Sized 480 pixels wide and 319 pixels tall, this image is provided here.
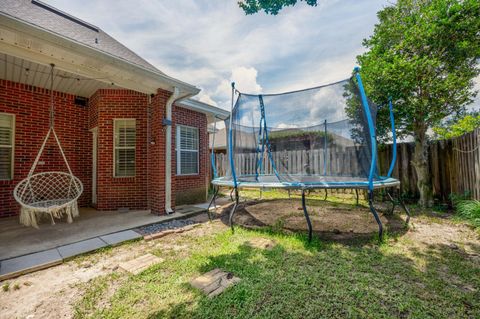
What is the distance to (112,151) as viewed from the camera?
514 centimetres

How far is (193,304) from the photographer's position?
173cm

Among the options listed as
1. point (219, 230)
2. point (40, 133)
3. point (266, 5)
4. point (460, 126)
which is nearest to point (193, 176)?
point (219, 230)

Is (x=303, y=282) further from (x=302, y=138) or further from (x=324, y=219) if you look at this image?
(x=302, y=138)

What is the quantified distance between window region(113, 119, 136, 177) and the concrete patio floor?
1.06 metres

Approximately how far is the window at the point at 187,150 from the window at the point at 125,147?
121cm

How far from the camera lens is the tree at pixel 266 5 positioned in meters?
2.85

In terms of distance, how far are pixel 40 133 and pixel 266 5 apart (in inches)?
232

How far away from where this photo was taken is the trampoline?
421cm

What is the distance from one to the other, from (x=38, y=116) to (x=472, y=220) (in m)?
9.57

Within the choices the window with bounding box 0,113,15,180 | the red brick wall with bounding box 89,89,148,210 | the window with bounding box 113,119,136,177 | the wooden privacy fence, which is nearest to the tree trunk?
the wooden privacy fence

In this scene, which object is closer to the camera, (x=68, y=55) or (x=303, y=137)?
(x=68, y=55)

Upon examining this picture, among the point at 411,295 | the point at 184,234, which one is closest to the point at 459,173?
the point at 411,295

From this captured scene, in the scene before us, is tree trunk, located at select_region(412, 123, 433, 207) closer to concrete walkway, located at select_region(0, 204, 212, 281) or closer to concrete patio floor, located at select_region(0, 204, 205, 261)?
concrete patio floor, located at select_region(0, 204, 205, 261)

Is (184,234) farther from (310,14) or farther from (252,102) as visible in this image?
(310,14)
